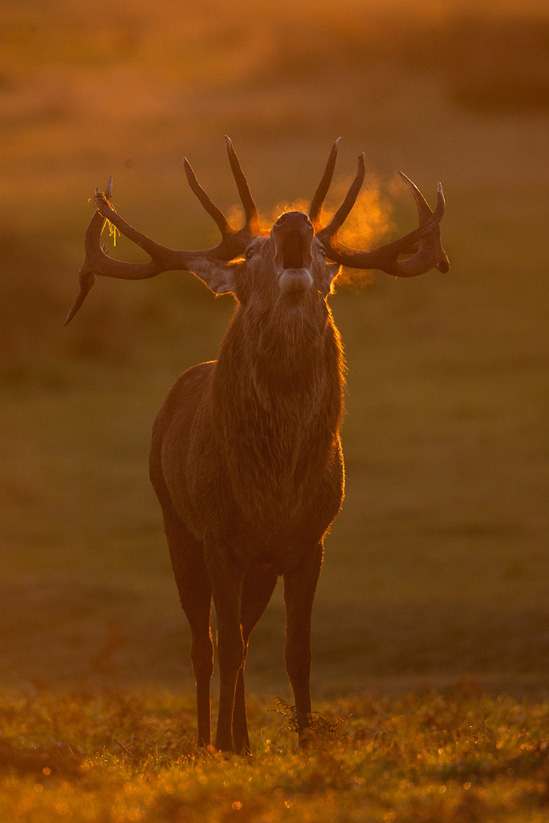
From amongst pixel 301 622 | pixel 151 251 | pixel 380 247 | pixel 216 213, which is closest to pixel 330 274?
pixel 380 247

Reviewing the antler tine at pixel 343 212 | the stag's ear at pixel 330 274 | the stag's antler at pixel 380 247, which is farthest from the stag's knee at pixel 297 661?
the antler tine at pixel 343 212

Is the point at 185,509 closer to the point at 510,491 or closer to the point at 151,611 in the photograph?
the point at 151,611

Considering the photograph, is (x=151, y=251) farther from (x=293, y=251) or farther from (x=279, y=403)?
(x=279, y=403)

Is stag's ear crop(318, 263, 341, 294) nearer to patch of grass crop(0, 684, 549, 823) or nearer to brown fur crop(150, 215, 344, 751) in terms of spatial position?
brown fur crop(150, 215, 344, 751)

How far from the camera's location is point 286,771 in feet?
23.3

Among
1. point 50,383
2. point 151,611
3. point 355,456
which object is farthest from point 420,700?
point 50,383

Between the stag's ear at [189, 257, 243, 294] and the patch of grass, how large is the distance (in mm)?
3050

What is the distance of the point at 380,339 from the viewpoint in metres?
51.5

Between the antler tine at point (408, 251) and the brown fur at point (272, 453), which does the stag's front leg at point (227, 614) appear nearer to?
the brown fur at point (272, 453)

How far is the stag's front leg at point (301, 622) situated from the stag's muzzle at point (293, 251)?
1.88 metres

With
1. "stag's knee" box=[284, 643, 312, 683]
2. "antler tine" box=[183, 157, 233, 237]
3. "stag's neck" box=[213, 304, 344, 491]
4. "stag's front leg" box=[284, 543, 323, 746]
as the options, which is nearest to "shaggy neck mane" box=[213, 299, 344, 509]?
"stag's neck" box=[213, 304, 344, 491]

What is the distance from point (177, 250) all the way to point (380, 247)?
56.0 inches

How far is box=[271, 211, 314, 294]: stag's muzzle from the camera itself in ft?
26.0

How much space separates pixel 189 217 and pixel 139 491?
29894 mm
